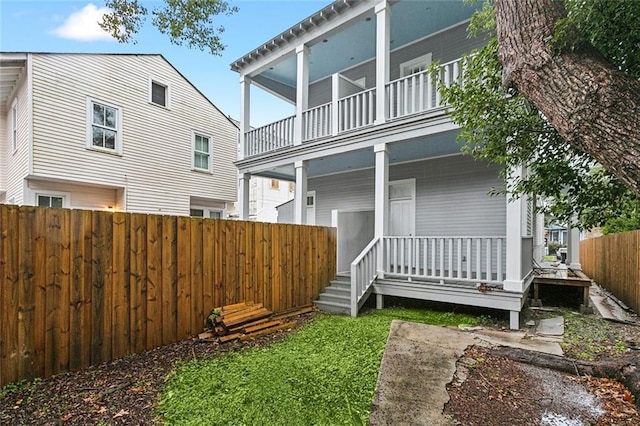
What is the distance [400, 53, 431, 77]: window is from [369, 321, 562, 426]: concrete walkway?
6.68m

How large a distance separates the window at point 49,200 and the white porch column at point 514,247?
38.9 ft

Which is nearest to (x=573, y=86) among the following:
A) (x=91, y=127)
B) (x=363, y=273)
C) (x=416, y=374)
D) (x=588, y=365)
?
(x=416, y=374)

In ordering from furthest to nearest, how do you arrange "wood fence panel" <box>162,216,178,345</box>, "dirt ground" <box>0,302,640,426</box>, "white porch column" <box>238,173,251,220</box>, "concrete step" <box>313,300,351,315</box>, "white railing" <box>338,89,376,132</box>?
"white porch column" <box>238,173,251,220</box> < "white railing" <box>338,89,376,132</box> < "concrete step" <box>313,300,351,315</box> < "wood fence panel" <box>162,216,178,345</box> < "dirt ground" <box>0,302,640,426</box>

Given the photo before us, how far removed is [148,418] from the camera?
2.79 metres

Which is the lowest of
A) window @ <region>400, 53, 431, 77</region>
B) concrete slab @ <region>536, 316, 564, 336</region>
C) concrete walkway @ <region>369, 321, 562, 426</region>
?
concrete slab @ <region>536, 316, 564, 336</region>

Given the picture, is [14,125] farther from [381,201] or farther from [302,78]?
[381,201]

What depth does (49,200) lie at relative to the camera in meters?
9.81

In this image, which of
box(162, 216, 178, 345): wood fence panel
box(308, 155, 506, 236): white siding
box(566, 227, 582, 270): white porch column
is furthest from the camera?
box(566, 227, 582, 270): white porch column

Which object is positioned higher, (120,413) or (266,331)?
(120,413)

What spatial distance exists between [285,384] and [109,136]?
10.7m

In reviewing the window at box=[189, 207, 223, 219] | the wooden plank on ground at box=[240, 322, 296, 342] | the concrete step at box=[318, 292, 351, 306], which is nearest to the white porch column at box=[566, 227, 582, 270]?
the concrete step at box=[318, 292, 351, 306]

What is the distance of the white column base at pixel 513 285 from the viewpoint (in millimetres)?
5617

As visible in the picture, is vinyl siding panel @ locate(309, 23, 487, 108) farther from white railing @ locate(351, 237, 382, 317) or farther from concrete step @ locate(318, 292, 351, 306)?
concrete step @ locate(318, 292, 351, 306)

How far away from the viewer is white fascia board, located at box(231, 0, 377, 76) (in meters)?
7.54
